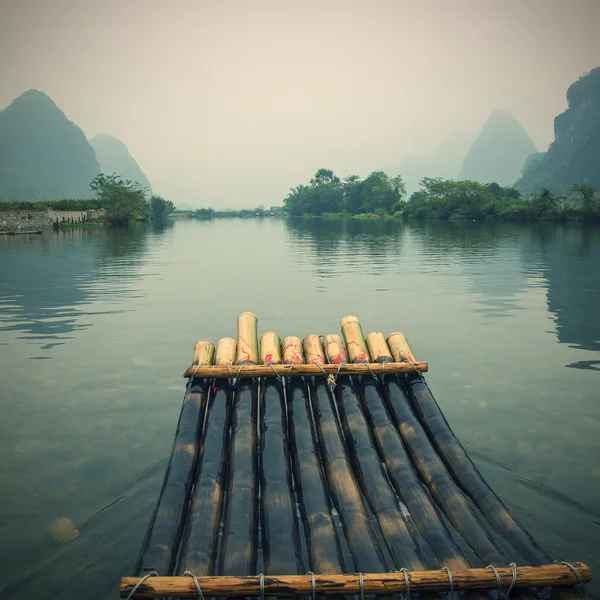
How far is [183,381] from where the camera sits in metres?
11.4

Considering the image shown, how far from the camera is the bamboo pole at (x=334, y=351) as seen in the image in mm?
7633

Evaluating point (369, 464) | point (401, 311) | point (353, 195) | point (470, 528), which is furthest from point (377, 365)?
point (353, 195)

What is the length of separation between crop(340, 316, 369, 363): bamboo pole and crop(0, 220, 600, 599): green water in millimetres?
2409

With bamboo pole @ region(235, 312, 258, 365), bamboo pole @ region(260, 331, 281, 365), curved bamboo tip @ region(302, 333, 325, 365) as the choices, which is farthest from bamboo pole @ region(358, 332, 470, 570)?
bamboo pole @ region(235, 312, 258, 365)

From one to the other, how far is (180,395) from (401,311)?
33.7 ft

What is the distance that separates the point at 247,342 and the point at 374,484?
334 cm

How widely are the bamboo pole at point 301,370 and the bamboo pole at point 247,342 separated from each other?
0.40 m

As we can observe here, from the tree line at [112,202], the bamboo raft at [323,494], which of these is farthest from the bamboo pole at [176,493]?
the tree line at [112,202]

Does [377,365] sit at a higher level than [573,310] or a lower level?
higher

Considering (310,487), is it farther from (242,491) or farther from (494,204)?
(494,204)

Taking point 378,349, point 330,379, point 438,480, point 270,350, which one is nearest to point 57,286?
point 270,350

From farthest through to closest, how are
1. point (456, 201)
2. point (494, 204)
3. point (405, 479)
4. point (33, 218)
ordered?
1. point (456, 201)
2. point (494, 204)
3. point (33, 218)
4. point (405, 479)

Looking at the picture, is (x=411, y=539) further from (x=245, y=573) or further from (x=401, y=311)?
(x=401, y=311)

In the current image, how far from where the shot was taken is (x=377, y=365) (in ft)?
23.8
